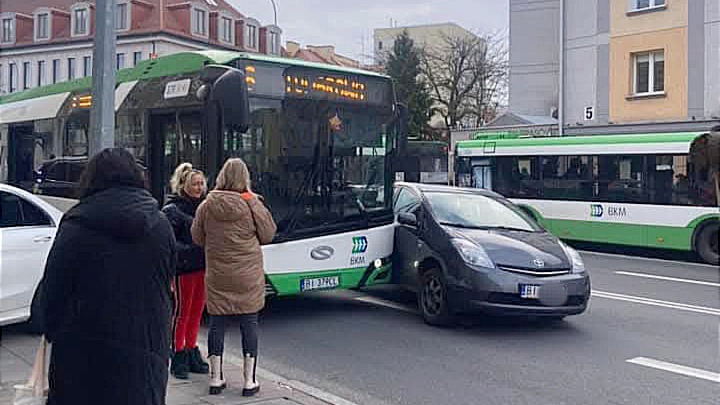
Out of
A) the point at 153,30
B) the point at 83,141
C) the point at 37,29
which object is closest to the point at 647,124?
the point at 83,141

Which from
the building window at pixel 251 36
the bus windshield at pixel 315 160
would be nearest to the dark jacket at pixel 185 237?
the bus windshield at pixel 315 160

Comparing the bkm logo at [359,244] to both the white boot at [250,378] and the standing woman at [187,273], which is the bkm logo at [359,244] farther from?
the white boot at [250,378]

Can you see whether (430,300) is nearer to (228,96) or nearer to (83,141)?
(228,96)

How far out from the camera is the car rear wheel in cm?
914

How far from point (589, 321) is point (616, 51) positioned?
1883 centimetres

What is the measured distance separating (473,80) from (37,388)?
4773 centimetres

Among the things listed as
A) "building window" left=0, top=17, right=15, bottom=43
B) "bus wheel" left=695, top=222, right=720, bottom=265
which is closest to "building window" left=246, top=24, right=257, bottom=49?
"building window" left=0, top=17, right=15, bottom=43

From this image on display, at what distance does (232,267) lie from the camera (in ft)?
20.8

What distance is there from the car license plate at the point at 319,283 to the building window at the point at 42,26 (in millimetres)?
58054

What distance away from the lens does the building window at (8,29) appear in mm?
62562

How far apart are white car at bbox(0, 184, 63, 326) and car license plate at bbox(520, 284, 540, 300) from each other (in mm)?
4882

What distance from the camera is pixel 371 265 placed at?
9.87 metres

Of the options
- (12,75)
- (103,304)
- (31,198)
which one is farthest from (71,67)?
(103,304)

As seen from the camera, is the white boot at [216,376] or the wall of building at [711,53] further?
the wall of building at [711,53]
